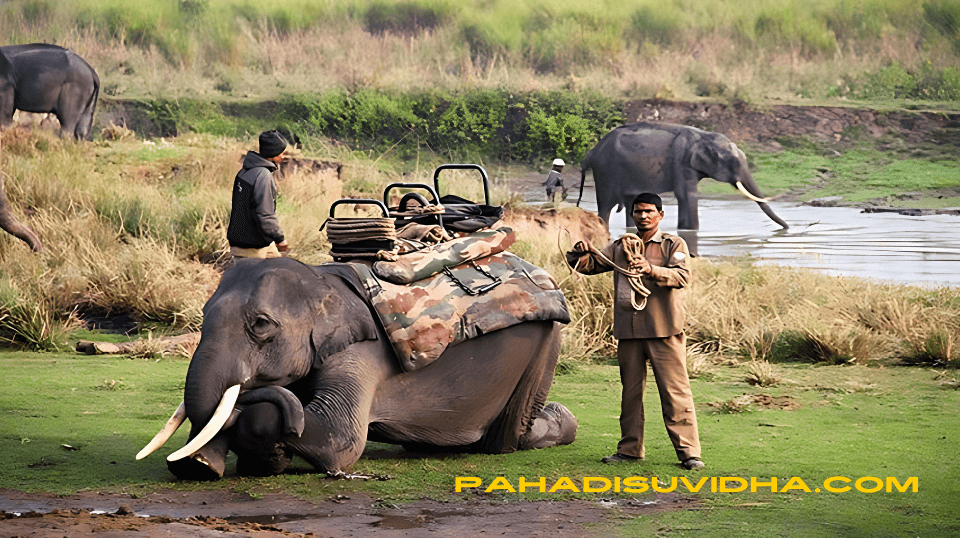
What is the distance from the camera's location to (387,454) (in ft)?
20.6

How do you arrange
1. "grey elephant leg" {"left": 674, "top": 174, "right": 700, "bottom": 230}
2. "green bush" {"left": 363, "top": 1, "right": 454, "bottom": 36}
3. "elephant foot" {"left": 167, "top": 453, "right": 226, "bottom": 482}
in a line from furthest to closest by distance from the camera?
"green bush" {"left": 363, "top": 1, "right": 454, "bottom": 36}
"grey elephant leg" {"left": 674, "top": 174, "right": 700, "bottom": 230}
"elephant foot" {"left": 167, "top": 453, "right": 226, "bottom": 482}

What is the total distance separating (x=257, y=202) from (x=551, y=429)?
121 inches

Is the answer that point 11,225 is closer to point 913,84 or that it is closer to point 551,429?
point 551,429

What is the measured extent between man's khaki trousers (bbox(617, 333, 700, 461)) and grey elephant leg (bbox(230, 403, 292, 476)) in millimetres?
1776

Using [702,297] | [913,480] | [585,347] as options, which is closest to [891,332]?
[702,297]

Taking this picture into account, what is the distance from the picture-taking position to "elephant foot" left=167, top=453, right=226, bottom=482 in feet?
17.2

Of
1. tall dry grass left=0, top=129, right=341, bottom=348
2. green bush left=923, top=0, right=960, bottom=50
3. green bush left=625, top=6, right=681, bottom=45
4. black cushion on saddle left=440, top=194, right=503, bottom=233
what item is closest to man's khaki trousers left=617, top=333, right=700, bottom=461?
black cushion on saddle left=440, top=194, right=503, bottom=233

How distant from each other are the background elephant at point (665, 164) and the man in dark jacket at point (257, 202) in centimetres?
1162

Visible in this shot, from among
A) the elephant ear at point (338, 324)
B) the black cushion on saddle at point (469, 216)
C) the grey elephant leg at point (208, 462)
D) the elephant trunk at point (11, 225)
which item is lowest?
A: the grey elephant leg at point (208, 462)

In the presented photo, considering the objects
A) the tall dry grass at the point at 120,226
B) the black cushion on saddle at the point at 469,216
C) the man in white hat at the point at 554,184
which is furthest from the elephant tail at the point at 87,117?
the black cushion on saddle at the point at 469,216

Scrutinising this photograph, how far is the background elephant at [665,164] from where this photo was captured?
1903 centimetres

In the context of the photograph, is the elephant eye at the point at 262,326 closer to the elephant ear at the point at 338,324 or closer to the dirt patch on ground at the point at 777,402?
the elephant ear at the point at 338,324

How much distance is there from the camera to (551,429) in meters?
6.48

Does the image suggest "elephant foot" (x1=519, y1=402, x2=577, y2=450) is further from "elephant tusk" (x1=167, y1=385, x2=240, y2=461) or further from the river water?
the river water
